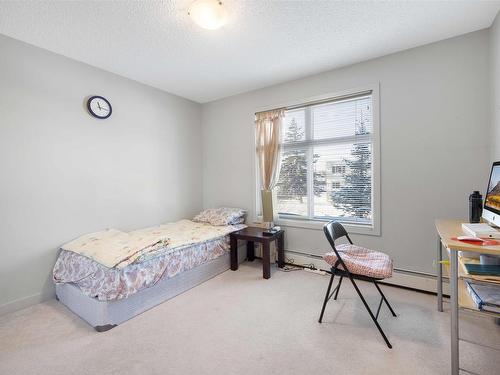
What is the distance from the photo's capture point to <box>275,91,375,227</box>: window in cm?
272

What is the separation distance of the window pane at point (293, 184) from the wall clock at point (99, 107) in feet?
7.45

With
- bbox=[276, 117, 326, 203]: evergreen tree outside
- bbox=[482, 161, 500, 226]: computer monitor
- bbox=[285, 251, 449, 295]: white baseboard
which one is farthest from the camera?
bbox=[276, 117, 326, 203]: evergreen tree outside

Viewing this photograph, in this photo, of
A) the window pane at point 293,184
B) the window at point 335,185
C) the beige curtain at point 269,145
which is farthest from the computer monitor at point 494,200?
the beige curtain at point 269,145

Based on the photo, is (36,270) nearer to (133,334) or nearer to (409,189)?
(133,334)

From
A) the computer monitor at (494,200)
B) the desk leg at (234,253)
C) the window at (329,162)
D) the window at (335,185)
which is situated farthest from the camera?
the desk leg at (234,253)

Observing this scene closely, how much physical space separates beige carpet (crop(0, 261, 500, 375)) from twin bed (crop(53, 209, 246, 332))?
0.39ft

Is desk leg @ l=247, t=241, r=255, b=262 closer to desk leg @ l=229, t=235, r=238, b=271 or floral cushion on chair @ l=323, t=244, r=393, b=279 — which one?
desk leg @ l=229, t=235, r=238, b=271

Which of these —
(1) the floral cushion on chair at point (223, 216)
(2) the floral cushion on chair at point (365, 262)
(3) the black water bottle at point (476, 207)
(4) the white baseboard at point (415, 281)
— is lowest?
(4) the white baseboard at point (415, 281)

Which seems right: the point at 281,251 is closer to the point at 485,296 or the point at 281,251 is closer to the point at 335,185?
the point at 335,185

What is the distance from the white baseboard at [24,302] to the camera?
2078 millimetres

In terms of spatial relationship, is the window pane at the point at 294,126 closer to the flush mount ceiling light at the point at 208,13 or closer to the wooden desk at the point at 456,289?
the flush mount ceiling light at the point at 208,13

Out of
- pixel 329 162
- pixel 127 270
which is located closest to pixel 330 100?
pixel 329 162

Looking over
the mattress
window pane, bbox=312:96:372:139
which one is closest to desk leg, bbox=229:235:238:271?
the mattress

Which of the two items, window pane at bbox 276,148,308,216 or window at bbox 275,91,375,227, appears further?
window pane at bbox 276,148,308,216
